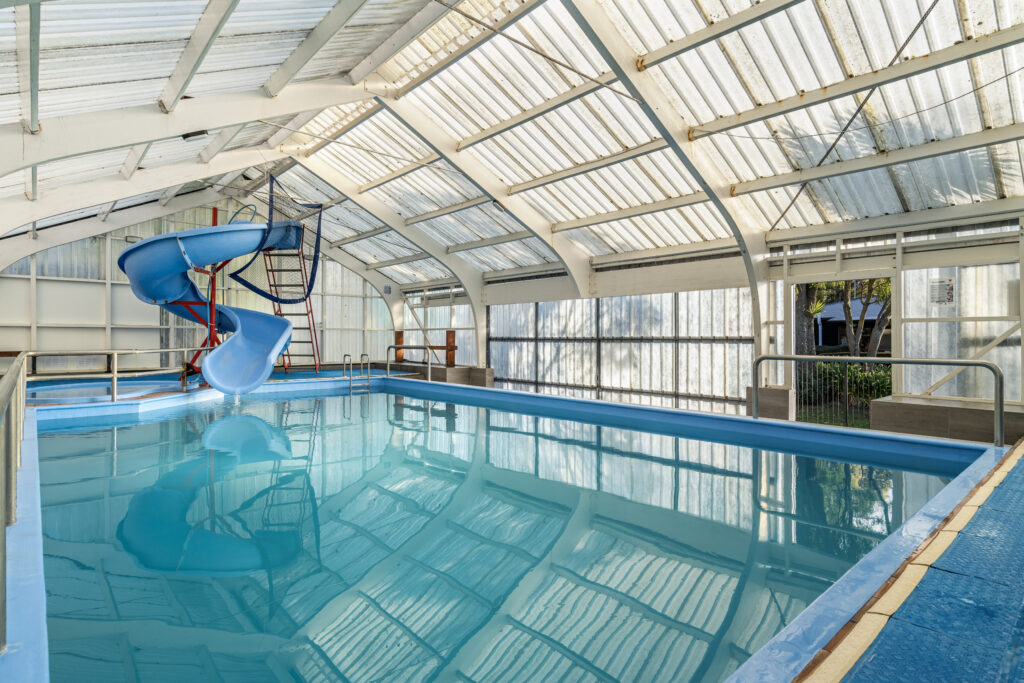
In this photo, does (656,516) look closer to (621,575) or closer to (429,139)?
(621,575)

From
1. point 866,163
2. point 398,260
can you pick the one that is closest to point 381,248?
point 398,260

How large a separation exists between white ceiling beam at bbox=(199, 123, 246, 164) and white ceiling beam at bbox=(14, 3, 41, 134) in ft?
11.9

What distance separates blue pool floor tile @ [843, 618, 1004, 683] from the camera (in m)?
1.29

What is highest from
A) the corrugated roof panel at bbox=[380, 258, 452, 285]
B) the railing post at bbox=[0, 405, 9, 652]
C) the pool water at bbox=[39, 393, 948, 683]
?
the corrugated roof panel at bbox=[380, 258, 452, 285]

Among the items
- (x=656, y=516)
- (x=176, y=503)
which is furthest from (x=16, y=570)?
(x=656, y=516)

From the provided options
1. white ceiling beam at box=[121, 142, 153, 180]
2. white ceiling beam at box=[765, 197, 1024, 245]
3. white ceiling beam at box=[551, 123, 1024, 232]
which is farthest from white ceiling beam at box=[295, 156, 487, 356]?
white ceiling beam at box=[765, 197, 1024, 245]

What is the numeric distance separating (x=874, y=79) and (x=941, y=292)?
10.3 ft

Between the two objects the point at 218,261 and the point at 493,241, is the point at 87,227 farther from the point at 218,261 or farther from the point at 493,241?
the point at 493,241

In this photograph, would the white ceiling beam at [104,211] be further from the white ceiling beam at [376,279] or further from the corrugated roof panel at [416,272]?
the corrugated roof panel at [416,272]

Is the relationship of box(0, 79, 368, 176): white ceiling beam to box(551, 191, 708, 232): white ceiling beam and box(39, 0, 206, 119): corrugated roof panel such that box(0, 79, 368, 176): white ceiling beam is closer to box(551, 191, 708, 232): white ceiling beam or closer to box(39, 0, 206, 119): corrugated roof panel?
box(39, 0, 206, 119): corrugated roof panel

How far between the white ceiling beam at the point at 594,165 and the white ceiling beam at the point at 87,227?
916 cm

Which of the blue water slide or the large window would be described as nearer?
the blue water slide

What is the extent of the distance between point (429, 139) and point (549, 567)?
790 cm

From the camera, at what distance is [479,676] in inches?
79.4
